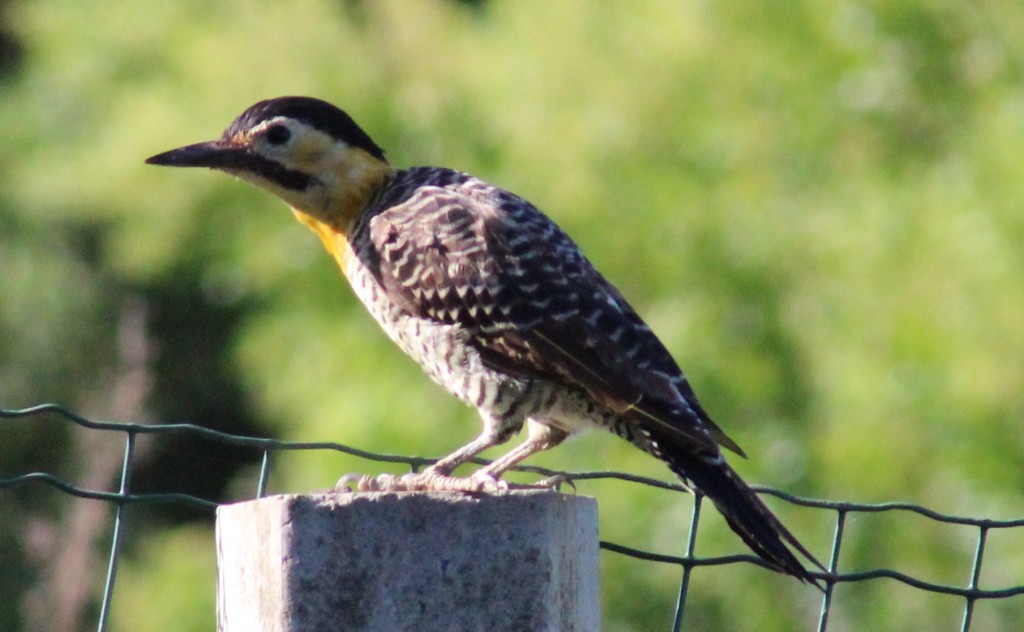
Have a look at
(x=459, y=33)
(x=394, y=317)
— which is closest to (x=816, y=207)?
(x=459, y=33)

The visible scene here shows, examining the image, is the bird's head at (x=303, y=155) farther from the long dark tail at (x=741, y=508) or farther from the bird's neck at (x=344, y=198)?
Result: the long dark tail at (x=741, y=508)

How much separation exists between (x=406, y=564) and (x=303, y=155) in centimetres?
276

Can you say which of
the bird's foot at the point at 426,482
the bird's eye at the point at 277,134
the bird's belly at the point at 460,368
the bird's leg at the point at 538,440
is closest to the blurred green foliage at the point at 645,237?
the bird's leg at the point at 538,440

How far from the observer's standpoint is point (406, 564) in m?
3.37

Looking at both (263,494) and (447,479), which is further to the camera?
(447,479)

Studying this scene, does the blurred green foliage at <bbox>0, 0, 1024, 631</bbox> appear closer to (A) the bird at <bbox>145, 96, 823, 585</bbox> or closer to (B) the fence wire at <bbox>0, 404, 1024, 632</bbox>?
(A) the bird at <bbox>145, 96, 823, 585</bbox>

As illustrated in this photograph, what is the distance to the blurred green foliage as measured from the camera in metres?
9.69

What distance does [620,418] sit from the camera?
200 inches

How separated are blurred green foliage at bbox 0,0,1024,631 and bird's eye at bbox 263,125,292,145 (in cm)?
408

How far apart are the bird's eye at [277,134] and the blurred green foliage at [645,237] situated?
4080 mm

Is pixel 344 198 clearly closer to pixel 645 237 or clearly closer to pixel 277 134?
pixel 277 134

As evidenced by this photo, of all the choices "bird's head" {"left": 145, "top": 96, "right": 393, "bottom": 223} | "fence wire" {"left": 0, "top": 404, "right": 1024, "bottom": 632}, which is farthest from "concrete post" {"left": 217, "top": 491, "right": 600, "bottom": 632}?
"bird's head" {"left": 145, "top": 96, "right": 393, "bottom": 223}

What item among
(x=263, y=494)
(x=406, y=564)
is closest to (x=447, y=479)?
(x=263, y=494)

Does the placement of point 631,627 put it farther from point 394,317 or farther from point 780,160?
point 394,317
